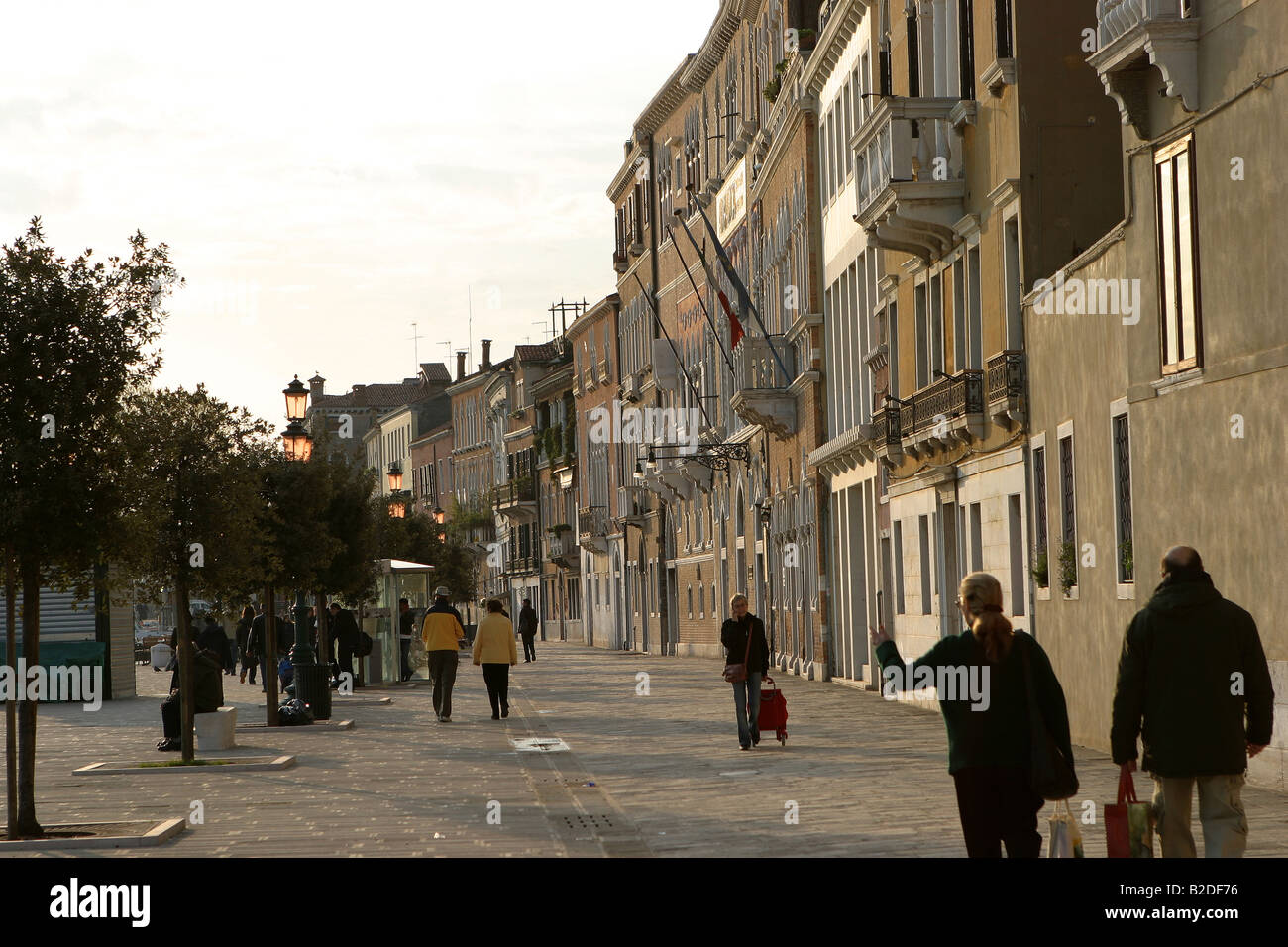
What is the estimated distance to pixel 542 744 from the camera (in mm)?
24406

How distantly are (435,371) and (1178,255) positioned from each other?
438 ft

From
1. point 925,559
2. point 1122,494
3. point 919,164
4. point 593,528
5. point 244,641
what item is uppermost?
point 919,164

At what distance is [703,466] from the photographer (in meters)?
57.3

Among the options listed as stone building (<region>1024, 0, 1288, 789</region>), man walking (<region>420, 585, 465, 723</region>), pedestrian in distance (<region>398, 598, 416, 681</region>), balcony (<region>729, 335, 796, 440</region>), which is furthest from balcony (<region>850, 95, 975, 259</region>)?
pedestrian in distance (<region>398, 598, 416, 681</region>)

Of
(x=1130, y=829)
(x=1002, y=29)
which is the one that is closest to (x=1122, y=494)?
(x=1002, y=29)

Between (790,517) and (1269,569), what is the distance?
92.3ft

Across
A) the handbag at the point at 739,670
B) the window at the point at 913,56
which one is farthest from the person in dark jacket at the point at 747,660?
the window at the point at 913,56

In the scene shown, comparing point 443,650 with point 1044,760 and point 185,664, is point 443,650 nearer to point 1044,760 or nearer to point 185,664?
point 185,664

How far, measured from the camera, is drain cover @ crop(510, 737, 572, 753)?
2355 cm

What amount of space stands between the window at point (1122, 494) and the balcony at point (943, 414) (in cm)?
535

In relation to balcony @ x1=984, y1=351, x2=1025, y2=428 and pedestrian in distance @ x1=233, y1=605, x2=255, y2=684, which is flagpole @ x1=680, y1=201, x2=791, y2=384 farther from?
pedestrian in distance @ x1=233, y1=605, x2=255, y2=684

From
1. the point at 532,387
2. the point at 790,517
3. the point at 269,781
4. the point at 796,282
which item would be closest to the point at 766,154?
the point at 796,282

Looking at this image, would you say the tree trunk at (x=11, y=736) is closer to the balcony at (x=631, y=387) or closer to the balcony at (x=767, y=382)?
the balcony at (x=767, y=382)
